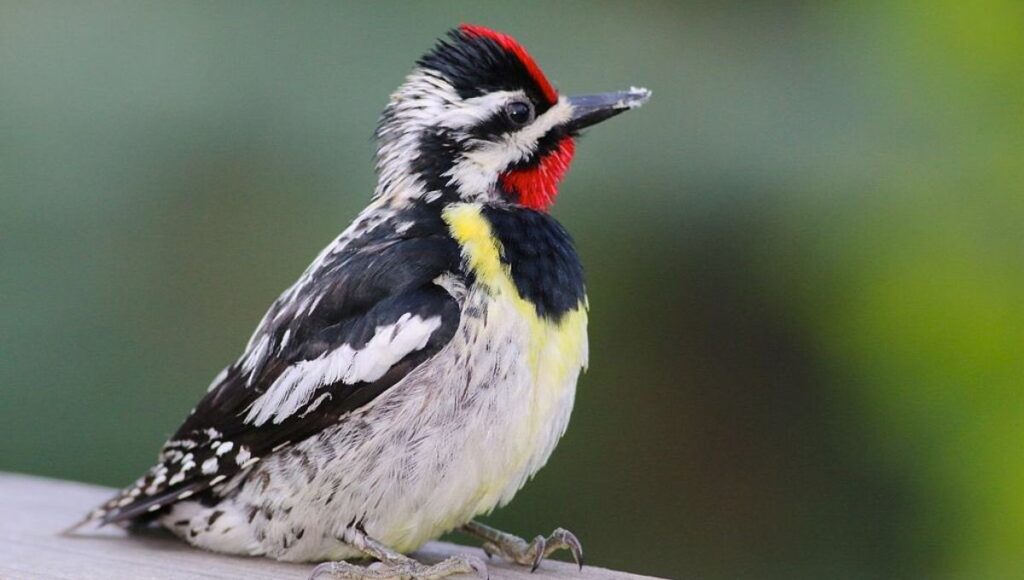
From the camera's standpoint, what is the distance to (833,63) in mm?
4262

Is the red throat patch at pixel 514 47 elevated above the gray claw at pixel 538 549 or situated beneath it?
elevated above

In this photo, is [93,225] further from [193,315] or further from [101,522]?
[101,522]

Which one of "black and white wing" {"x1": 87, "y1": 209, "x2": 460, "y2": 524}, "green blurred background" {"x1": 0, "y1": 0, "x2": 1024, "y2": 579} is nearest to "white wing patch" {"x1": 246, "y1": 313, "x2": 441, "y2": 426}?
"black and white wing" {"x1": 87, "y1": 209, "x2": 460, "y2": 524}

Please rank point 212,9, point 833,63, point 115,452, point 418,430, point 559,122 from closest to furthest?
point 418,430 < point 559,122 < point 833,63 < point 115,452 < point 212,9

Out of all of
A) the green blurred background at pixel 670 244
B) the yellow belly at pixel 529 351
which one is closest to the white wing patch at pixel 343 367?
the yellow belly at pixel 529 351

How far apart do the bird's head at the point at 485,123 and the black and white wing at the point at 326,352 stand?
0.48 feet

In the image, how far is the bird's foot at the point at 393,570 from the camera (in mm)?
2697

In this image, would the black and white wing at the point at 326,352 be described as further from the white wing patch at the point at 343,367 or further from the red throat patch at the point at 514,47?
the red throat patch at the point at 514,47

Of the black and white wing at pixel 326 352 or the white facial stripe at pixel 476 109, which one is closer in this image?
the black and white wing at pixel 326 352

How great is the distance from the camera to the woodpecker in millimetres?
2658

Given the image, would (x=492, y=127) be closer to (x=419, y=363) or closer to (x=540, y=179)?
(x=540, y=179)

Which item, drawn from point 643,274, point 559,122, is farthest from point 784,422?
point 559,122

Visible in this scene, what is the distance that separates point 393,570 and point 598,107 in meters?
1.02

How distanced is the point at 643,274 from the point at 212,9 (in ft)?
6.00
